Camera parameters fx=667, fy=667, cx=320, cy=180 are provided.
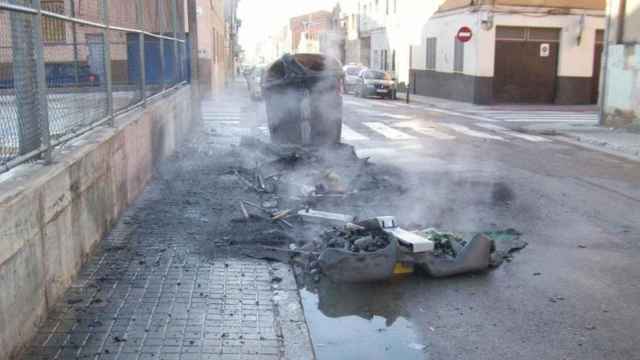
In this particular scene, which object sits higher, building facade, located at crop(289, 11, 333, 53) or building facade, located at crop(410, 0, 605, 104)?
building facade, located at crop(289, 11, 333, 53)

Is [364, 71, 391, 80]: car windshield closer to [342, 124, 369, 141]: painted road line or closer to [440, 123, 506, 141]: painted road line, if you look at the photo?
[440, 123, 506, 141]: painted road line

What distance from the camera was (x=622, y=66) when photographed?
14.4 m

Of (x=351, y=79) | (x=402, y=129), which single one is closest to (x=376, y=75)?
(x=351, y=79)

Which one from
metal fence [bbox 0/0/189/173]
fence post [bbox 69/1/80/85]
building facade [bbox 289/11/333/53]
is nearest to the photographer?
metal fence [bbox 0/0/189/173]

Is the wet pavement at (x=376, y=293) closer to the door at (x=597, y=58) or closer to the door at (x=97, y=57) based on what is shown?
the door at (x=97, y=57)

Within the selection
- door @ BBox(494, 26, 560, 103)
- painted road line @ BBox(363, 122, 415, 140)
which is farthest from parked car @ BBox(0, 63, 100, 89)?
door @ BBox(494, 26, 560, 103)

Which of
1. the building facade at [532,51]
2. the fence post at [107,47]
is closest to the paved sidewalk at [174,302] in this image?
the fence post at [107,47]

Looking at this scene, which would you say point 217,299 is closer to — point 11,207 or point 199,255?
point 199,255

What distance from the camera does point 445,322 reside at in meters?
4.13

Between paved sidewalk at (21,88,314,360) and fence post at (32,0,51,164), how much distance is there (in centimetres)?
96

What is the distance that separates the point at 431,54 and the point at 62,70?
966 inches

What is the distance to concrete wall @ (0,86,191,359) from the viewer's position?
3241mm

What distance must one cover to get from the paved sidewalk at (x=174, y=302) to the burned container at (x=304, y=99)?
4.00m

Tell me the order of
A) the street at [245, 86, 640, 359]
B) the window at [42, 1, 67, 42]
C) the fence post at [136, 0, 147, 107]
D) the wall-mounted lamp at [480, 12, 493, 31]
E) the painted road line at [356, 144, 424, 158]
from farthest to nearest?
1. the wall-mounted lamp at [480, 12, 493, 31]
2. the painted road line at [356, 144, 424, 158]
3. the fence post at [136, 0, 147, 107]
4. the window at [42, 1, 67, 42]
5. the street at [245, 86, 640, 359]
